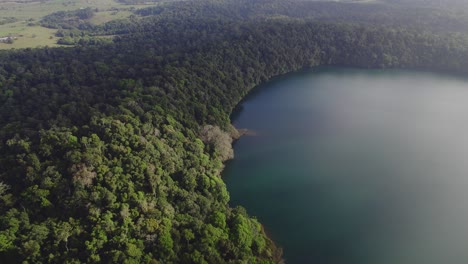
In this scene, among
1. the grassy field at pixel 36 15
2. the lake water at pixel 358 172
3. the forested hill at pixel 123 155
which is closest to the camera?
the forested hill at pixel 123 155

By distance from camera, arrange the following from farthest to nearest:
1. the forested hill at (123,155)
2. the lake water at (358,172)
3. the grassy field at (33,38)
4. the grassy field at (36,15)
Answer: the grassy field at (36,15) < the grassy field at (33,38) < the lake water at (358,172) < the forested hill at (123,155)

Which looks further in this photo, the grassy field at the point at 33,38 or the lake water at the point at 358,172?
the grassy field at the point at 33,38

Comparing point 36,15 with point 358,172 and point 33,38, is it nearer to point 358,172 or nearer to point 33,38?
point 33,38

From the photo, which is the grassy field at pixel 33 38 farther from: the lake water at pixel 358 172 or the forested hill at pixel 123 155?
the lake water at pixel 358 172

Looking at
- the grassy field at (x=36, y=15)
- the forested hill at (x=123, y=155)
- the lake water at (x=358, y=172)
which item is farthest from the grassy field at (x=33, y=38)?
the lake water at (x=358, y=172)

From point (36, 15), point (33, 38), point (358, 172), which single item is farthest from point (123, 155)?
point (36, 15)
